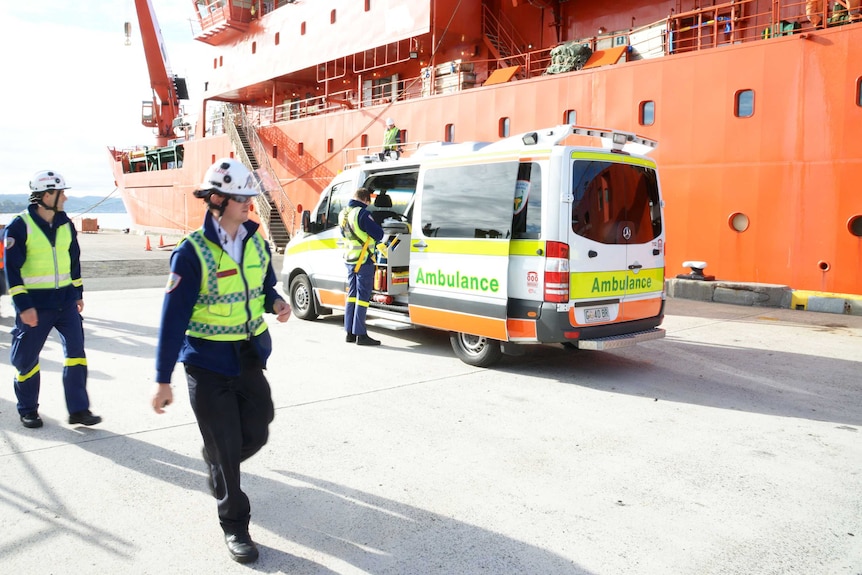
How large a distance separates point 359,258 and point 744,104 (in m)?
6.97

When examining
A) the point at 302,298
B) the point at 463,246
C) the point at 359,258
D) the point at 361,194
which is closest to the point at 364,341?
the point at 359,258

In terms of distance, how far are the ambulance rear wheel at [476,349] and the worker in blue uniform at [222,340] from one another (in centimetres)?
366

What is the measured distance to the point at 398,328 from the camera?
8.98m

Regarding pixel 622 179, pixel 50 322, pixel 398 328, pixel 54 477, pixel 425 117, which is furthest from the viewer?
pixel 425 117

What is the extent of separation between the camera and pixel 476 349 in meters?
6.64

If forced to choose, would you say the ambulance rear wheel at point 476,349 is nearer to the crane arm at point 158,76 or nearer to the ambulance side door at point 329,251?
the ambulance side door at point 329,251

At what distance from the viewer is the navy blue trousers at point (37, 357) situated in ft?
14.7

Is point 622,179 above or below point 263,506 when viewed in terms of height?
above

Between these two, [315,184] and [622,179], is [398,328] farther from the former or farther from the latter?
[315,184]

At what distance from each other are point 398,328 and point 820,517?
6.19 metres

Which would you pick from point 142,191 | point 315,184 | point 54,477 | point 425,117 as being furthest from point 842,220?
point 142,191

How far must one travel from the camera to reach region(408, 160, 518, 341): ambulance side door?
609 centimetres

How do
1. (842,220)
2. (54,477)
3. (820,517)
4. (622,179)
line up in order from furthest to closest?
1. (842,220)
2. (622,179)
3. (54,477)
4. (820,517)

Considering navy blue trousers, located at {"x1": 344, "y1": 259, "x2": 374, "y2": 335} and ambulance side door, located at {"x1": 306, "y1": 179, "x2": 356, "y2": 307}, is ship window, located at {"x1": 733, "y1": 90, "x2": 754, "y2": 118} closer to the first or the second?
ambulance side door, located at {"x1": 306, "y1": 179, "x2": 356, "y2": 307}
